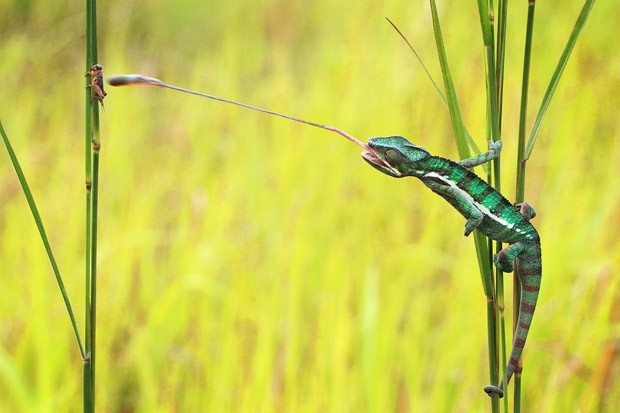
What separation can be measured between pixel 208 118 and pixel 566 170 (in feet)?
4.95

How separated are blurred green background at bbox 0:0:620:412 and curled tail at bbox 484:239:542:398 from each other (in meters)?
1.02

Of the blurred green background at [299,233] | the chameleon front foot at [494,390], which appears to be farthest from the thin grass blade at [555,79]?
the blurred green background at [299,233]

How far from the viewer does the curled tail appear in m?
0.66

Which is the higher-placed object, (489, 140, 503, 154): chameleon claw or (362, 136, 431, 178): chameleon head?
(362, 136, 431, 178): chameleon head

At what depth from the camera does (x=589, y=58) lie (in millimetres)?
3395

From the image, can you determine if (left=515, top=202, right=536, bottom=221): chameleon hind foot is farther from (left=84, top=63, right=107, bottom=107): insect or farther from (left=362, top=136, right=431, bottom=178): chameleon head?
(left=84, top=63, right=107, bottom=107): insect

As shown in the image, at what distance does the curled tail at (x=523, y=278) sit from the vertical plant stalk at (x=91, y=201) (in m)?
0.34

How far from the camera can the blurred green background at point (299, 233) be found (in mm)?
1830

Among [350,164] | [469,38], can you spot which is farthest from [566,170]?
[469,38]

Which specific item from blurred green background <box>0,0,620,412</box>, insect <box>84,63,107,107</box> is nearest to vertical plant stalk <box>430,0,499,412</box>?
insect <box>84,63,107,107</box>

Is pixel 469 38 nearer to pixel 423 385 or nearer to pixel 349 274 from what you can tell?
pixel 349 274

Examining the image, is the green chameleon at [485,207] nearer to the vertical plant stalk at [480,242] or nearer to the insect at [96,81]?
the vertical plant stalk at [480,242]

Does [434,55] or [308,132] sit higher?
[434,55]

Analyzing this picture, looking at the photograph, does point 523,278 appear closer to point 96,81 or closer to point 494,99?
point 494,99
